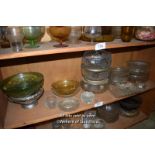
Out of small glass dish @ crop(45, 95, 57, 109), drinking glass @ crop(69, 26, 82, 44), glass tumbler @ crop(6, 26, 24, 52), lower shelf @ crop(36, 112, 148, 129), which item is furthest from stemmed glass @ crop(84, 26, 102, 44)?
lower shelf @ crop(36, 112, 148, 129)

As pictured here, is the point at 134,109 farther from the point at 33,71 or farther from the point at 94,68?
the point at 33,71

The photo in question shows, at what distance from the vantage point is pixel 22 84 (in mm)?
942

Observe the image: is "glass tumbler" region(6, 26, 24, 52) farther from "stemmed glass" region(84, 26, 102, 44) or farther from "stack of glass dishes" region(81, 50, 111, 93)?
"stack of glass dishes" region(81, 50, 111, 93)

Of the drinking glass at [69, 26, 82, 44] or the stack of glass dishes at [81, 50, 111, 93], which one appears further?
the stack of glass dishes at [81, 50, 111, 93]

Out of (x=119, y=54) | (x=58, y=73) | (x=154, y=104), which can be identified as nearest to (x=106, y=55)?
(x=119, y=54)

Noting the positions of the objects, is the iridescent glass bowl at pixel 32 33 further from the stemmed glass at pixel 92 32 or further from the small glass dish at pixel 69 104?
the small glass dish at pixel 69 104

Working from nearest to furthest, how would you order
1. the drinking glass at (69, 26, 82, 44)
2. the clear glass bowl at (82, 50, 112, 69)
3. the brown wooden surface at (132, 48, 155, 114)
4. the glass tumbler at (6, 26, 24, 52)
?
the glass tumbler at (6, 26, 24, 52) → the drinking glass at (69, 26, 82, 44) → the clear glass bowl at (82, 50, 112, 69) → the brown wooden surface at (132, 48, 155, 114)

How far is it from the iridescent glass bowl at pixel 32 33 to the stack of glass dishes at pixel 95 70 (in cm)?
43

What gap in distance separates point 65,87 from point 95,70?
0.26m

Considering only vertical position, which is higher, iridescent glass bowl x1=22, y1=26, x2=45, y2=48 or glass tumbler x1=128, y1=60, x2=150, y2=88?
iridescent glass bowl x1=22, y1=26, x2=45, y2=48

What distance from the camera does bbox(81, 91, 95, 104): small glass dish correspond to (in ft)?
3.34

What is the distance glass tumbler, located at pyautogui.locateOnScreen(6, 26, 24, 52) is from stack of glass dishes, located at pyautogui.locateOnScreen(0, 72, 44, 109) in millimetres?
266
